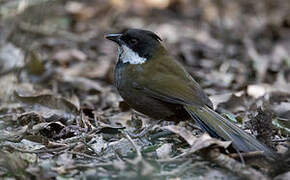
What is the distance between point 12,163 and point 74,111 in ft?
6.38

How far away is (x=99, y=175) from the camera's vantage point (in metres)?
3.53

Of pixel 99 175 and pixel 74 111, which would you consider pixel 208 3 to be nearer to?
pixel 74 111

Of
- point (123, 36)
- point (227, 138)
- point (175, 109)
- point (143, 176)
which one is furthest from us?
point (123, 36)

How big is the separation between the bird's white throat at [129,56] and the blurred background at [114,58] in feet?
1.98

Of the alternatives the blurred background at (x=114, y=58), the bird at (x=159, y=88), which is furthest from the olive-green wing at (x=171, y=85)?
the blurred background at (x=114, y=58)

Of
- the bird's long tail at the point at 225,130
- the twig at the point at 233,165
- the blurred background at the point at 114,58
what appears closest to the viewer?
the twig at the point at 233,165

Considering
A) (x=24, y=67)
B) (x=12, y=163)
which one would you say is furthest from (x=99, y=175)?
(x=24, y=67)

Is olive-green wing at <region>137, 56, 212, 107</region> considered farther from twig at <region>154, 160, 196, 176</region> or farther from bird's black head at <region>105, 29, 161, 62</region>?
twig at <region>154, 160, 196, 176</region>

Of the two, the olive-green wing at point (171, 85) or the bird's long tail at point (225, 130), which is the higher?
the olive-green wing at point (171, 85)

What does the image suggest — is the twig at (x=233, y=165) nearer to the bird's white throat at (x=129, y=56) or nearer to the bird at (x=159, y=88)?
the bird at (x=159, y=88)

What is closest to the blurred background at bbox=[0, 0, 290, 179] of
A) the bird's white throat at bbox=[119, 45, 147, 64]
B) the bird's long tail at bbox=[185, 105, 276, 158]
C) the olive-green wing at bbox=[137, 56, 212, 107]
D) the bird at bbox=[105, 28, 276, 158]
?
the bird's long tail at bbox=[185, 105, 276, 158]

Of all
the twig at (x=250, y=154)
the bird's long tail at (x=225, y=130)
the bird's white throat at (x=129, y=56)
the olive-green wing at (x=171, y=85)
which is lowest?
the twig at (x=250, y=154)

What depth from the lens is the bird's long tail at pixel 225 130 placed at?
382cm

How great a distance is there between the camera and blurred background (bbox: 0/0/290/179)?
5.25 meters
